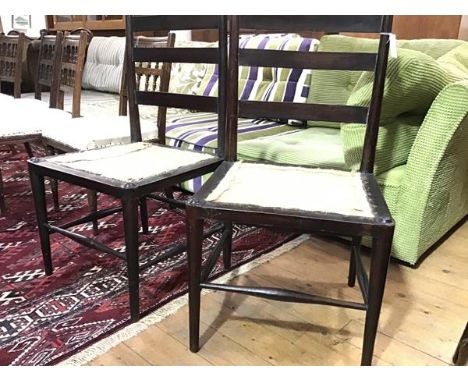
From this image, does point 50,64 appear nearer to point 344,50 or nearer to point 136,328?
point 344,50

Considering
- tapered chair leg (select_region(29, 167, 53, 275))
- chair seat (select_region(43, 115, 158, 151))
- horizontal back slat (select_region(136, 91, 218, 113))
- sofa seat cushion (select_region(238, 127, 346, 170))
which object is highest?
horizontal back slat (select_region(136, 91, 218, 113))

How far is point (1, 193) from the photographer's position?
1976mm

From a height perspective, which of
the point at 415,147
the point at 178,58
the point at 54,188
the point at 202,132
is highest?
the point at 178,58

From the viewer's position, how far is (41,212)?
1.43 metres

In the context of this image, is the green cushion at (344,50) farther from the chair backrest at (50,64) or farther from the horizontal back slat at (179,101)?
the chair backrest at (50,64)

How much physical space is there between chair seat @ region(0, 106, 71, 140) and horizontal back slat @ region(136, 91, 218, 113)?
A: 0.55m

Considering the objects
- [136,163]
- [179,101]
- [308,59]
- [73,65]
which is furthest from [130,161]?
[73,65]

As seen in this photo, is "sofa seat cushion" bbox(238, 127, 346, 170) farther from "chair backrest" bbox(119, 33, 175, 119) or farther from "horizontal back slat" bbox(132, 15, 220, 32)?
"horizontal back slat" bbox(132, 15, 220, 32)

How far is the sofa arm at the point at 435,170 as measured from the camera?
53.1 inches

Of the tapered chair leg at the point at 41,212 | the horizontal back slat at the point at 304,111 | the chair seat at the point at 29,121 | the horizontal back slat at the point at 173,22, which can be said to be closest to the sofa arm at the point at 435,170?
the horizontal back slat at the point at 304,111

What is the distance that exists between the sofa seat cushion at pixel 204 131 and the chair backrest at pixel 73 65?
1.56 feet

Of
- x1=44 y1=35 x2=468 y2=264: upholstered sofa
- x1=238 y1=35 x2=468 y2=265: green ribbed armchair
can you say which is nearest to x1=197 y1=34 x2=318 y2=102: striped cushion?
x1=44 y1=35 x2=468 y2=264: upholstered sofa

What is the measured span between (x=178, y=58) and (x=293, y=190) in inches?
27.7

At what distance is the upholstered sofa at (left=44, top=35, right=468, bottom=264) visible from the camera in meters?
1.36
